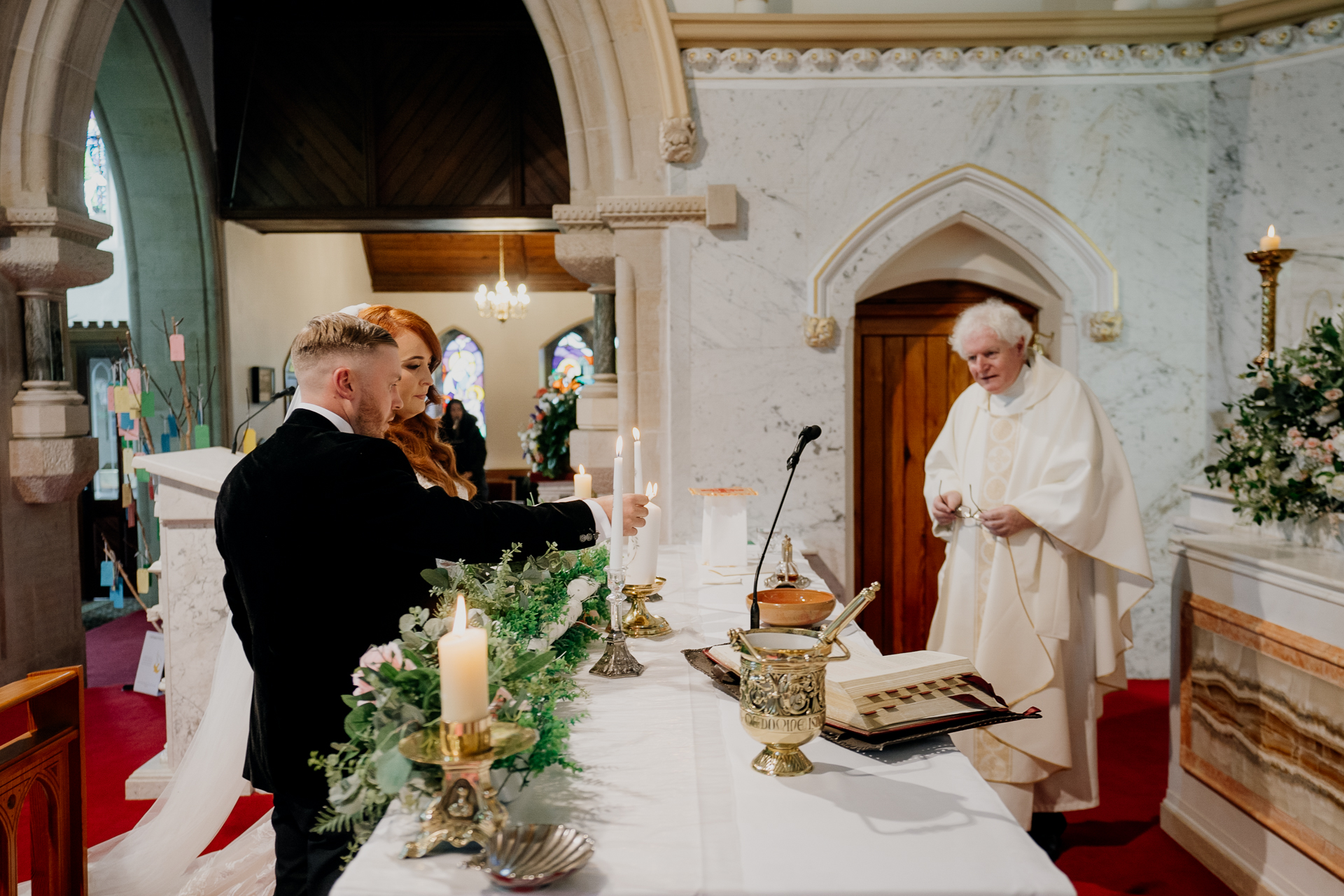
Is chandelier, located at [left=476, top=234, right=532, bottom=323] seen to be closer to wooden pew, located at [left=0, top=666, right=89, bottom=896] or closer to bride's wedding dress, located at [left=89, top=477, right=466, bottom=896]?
bride's wedding dress, located at [left=89, top=477, right=466, bottom=896]

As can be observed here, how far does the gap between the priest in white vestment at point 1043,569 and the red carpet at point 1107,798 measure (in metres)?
0.20

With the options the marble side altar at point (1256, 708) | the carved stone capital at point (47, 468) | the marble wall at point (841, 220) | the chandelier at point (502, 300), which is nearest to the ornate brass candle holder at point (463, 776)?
the marble side altar at point (1256, 708)

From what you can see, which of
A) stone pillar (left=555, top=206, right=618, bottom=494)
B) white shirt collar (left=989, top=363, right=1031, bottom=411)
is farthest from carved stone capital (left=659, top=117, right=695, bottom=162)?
white shirt collar (left=989, top=363, right=1031, bottom=411)

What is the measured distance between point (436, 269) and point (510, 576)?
11754 mm

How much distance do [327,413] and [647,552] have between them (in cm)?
74

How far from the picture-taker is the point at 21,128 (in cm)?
455

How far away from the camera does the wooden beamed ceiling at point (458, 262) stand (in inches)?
482

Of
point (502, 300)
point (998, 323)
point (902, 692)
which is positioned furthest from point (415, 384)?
point (502, 300)

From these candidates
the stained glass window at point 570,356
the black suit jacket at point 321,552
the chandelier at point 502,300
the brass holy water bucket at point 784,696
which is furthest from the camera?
the stained glass window at point 570,356

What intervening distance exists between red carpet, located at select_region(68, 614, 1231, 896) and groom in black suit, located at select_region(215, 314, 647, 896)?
186 cm

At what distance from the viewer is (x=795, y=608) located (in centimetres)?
214

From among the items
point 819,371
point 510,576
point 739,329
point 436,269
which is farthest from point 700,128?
point 436,269

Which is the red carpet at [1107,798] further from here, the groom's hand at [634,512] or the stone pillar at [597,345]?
the stone pillar at [597,345]

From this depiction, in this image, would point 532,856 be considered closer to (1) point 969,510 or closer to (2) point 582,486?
(2) point 582,486
